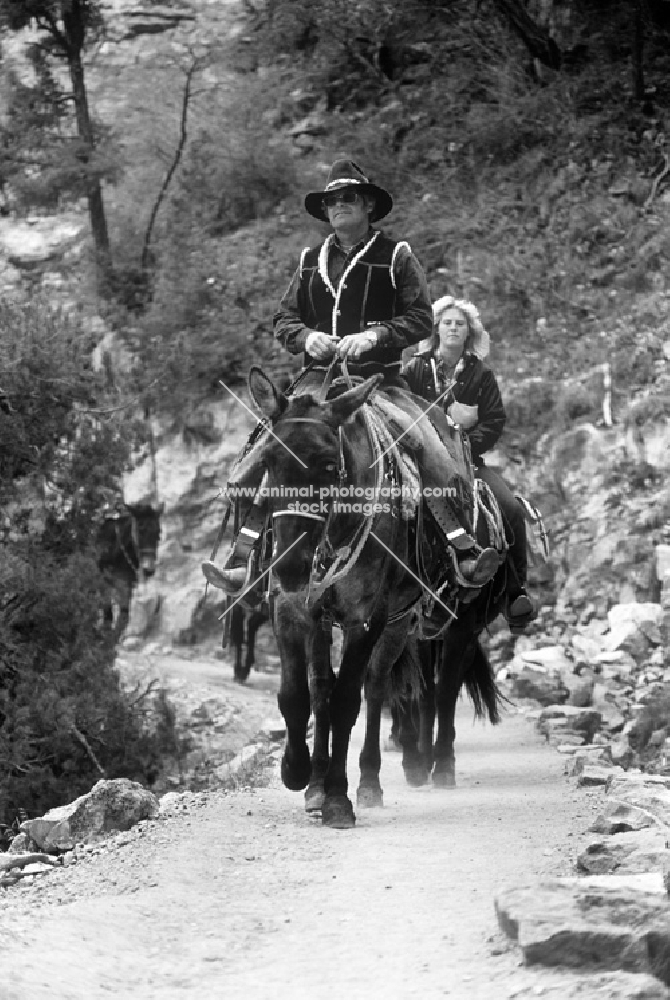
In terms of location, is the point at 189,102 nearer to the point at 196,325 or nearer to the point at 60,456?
the point at 196,325

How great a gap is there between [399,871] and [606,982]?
83.0 inches

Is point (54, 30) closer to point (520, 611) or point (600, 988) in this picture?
point (520, 611)

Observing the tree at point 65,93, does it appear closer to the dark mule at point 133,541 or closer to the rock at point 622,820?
the dark mule at point 133,541

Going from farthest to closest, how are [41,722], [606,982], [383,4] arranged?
[383,4]
[41,722]
[606,982]

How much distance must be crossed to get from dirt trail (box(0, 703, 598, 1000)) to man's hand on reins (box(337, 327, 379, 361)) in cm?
245

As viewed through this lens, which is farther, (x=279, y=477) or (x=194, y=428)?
(x=194, y=428)

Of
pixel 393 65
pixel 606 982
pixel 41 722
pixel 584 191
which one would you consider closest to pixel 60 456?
pixel 41 722

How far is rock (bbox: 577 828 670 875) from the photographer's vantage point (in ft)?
16.5

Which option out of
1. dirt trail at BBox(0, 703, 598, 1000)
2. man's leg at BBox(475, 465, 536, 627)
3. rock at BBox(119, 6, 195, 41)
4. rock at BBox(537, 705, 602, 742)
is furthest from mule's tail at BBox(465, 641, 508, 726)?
rock at BBox(119, 6, 195, 41)

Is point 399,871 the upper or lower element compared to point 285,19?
lower

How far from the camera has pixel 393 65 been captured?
93.1 feet

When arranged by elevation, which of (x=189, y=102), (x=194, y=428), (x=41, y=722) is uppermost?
(x=189, y=102)

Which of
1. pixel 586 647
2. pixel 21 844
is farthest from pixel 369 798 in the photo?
pixel 586 647

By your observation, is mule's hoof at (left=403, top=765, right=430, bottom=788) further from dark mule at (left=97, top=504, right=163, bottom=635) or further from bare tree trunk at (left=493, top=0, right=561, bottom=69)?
bare tree trunk at (left=493, top=0, right=561, bottom=69)
